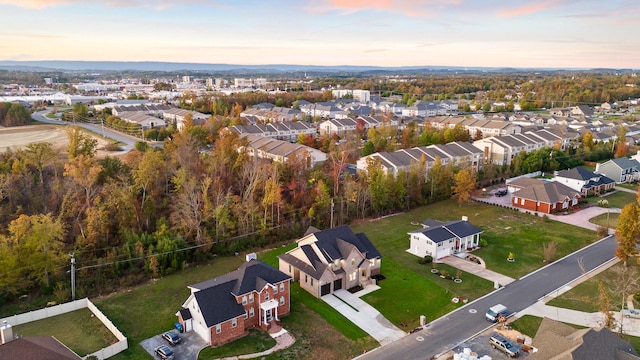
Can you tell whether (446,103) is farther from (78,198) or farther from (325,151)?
(78,198)

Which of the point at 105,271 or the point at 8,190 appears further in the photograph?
the point at 8,190

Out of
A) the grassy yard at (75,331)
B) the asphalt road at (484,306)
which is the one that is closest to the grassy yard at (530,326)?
the asphalt road at (484,306)

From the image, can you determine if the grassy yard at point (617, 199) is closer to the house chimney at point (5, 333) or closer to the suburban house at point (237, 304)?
the suburban house at point (237, 304)

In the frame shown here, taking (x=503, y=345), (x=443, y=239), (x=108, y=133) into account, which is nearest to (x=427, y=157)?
(x=443, y=239)

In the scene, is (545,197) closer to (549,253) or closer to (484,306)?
(549,253)

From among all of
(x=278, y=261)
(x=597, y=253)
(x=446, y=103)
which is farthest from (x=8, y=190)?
(x=446, y=103)

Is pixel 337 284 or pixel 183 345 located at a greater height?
pixel 337 284
